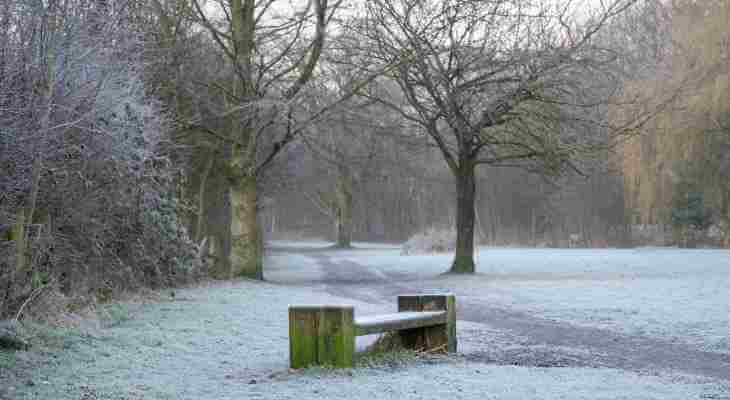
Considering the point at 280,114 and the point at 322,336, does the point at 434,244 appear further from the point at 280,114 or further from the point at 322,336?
the point at 322,336

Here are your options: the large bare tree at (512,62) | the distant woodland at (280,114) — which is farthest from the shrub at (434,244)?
the large bare tree at (512,62)

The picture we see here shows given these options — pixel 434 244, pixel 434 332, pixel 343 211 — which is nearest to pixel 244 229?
pixel 434 332

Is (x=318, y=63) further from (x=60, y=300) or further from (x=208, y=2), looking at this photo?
(x=60, y=300)

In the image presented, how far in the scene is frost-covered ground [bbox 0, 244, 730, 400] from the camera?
5.62 metres

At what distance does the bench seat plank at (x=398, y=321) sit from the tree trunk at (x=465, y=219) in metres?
13.7

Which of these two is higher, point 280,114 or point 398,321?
point 280,114

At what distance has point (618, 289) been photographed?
15555 millimetres

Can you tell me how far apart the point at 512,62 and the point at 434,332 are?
12.0 metres

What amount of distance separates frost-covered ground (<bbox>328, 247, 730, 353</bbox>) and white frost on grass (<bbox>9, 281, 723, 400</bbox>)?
2.76 m

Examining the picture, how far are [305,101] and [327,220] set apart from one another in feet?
169

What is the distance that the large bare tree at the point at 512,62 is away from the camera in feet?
61.1

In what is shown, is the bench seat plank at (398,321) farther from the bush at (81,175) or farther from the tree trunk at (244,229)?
the tree trunk at (244,229)

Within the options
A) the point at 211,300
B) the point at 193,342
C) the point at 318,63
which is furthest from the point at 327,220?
the point at 193,342

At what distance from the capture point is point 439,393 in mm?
5539
